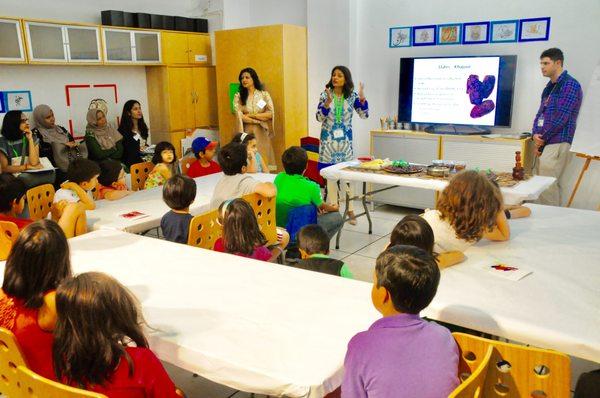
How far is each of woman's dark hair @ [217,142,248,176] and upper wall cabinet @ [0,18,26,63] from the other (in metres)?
3.16

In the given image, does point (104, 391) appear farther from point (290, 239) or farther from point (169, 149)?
point (169, 149)

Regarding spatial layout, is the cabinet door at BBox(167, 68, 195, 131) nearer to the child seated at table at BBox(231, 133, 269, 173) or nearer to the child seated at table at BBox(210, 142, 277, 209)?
the child seated at table at BBox(231, 133, 269, 173)

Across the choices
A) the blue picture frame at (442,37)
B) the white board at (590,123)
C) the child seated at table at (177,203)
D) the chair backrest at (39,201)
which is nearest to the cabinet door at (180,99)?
the blue picture frame at (442,37)

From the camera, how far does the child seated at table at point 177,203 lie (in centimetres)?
297

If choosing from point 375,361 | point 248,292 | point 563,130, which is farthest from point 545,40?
point 375,361

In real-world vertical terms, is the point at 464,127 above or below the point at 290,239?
above

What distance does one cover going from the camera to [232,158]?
3.45 meters

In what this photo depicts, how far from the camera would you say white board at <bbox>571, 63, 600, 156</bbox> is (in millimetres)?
4723

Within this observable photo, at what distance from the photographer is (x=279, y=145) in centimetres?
689

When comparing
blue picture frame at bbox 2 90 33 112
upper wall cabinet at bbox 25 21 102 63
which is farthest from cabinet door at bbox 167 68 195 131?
blue picture frame at bbox 2 90 33 112

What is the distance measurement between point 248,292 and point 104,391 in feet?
2.34

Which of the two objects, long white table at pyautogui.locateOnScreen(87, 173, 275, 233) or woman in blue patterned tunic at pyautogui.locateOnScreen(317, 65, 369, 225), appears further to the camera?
woman in blue patterned tunic at pyautogui.locateOnScreen(317, 65, 369, 225)

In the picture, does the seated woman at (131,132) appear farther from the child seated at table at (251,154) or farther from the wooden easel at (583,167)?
the wooden easel at (583,167)

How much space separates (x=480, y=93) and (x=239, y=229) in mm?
3882
